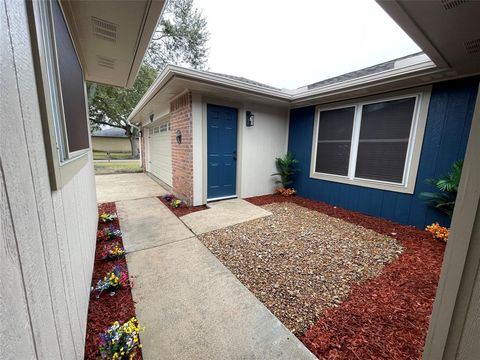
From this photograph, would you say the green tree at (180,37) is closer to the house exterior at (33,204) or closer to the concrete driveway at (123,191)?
the concrete driveway at (123,191)

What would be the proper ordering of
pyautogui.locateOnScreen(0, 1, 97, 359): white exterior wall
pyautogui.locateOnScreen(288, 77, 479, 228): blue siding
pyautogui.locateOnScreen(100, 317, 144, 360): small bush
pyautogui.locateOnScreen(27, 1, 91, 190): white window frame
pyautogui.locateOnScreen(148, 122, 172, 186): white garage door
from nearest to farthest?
pyautogui.locateOnScreen(0, 1, 97, 359): white exterior wall
pyautogui.locateOnScreen(27, 1, 91, 190): white window frame
pyautogui.locateOnScreen(100, 317, 144, 360): small bush
pyautogui.locateOnScreen(288, 77, 479, 228): blue siding
pyautogui.locateOnScreen(148, 122, 172, 186): white garage door

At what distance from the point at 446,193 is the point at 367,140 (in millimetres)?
1607

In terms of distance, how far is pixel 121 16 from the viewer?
6.16 feet

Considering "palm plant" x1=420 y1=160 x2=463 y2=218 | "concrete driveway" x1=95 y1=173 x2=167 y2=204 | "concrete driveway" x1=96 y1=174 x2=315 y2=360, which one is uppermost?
"palm plant" x1=420 y1=160 x2=463 y2=218

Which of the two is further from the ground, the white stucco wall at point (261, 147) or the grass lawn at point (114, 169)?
the white stucco wall at point (261, 147)

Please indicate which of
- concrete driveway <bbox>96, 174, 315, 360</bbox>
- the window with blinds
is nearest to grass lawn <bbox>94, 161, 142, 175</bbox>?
concrete driveway <bbox>96, 174, 315, 360</bbox>

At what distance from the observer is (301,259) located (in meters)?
2.57

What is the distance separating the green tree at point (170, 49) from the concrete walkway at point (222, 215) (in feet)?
31.9

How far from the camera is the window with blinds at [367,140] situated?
374 centimetres

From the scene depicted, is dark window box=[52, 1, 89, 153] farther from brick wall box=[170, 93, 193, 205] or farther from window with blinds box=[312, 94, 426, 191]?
window with blinds box=[312, 94, 426, 191]

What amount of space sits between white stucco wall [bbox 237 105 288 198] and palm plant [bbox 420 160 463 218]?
3.35m

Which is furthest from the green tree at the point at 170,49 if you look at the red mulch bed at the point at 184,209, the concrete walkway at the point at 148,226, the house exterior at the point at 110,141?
the house exterior at the point at 110,141

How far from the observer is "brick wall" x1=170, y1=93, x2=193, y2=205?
14.1 feet

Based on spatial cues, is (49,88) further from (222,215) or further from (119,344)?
(222,215)
